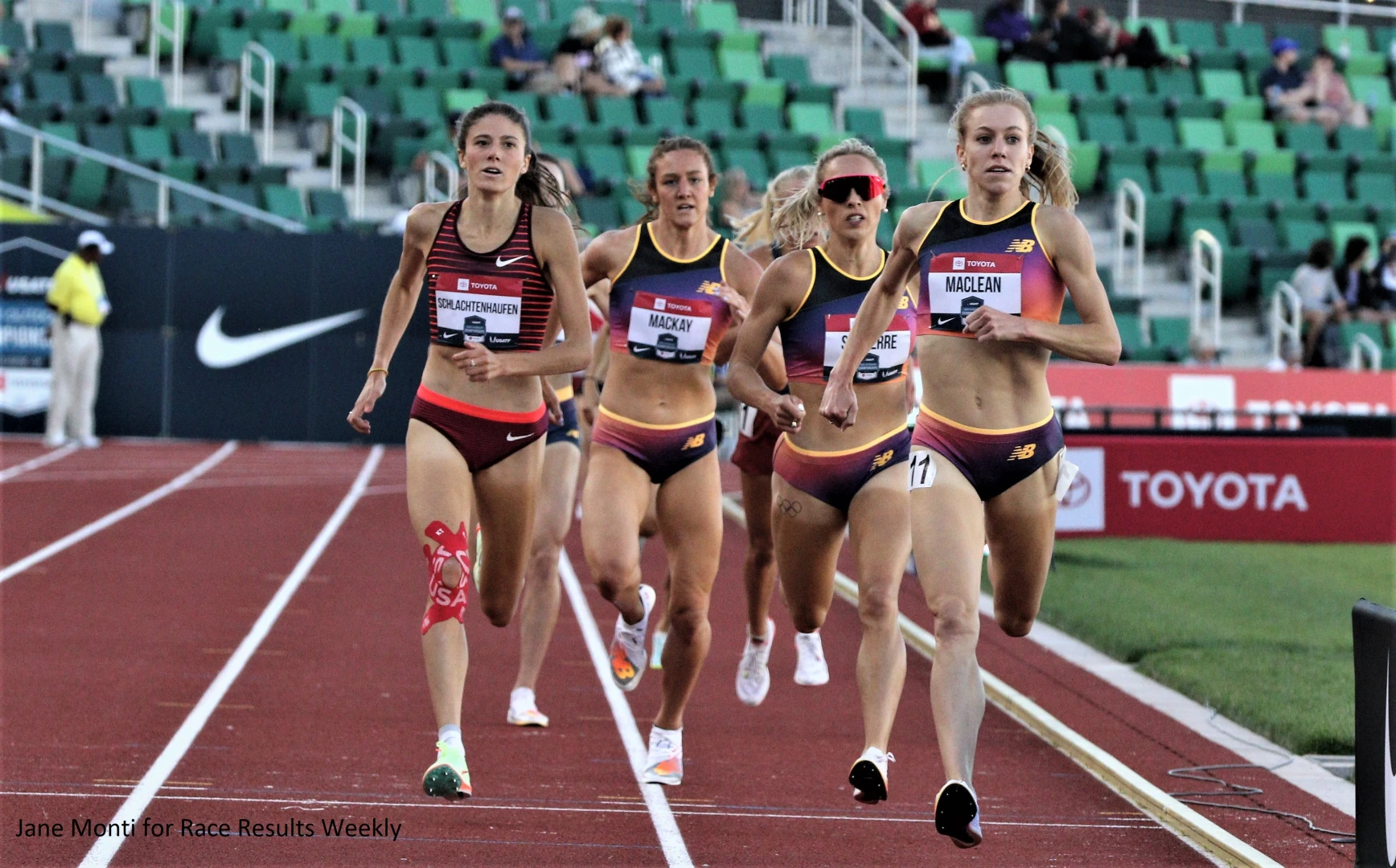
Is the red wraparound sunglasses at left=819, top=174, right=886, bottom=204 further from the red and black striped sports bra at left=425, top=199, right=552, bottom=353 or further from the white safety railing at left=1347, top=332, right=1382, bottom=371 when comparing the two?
the white safety railing at left=1347, top=332, right=1382, bottom=371

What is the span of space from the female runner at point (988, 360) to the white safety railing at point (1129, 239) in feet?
54.1

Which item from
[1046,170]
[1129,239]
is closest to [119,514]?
[1046,170]

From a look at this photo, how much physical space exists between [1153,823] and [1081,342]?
7.15 feet

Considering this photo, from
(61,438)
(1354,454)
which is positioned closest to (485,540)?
(1354,454)

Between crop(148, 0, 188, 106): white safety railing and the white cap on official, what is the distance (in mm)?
2726

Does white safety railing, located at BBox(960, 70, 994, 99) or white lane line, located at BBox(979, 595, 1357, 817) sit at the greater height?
white safety railing, located at BBox(960, 70, 994, 99)

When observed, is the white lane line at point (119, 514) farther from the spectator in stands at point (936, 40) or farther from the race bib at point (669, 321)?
the spectator in stands at point (936, 40)

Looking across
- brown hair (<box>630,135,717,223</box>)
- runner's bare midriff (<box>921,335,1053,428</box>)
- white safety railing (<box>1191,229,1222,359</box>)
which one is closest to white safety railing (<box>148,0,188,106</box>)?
white safety railing (<box>1191,229,1222,359</box>)

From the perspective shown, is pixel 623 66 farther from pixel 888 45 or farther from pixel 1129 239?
pixel 1129 239

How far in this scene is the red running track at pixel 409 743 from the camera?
6453 millimetres

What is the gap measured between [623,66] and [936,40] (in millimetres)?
5276

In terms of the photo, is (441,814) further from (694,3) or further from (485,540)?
(694,3)

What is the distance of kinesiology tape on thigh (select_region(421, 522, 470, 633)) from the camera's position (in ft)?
20.7

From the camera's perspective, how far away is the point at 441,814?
670 cm
